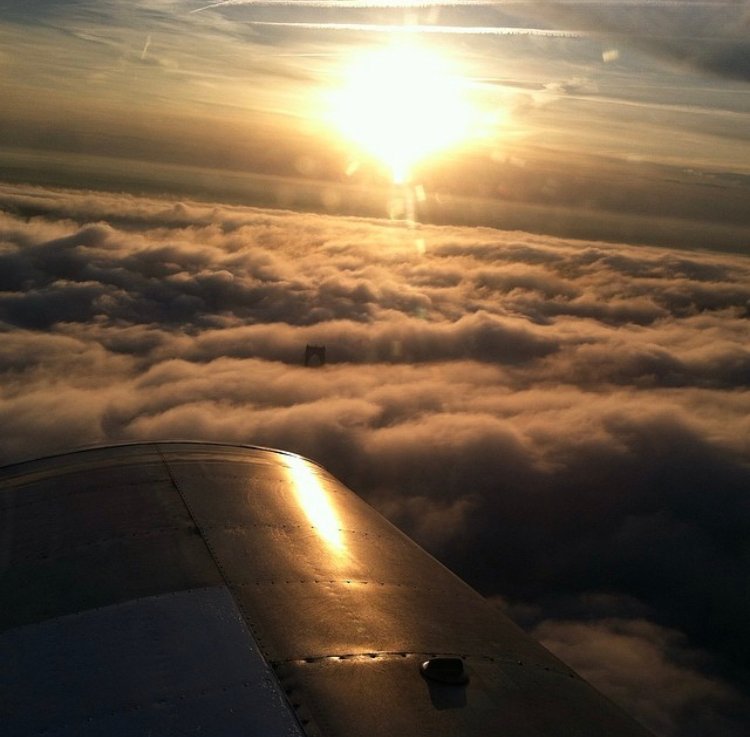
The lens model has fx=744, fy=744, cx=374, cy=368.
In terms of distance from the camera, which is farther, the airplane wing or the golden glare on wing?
the golden glare on wing

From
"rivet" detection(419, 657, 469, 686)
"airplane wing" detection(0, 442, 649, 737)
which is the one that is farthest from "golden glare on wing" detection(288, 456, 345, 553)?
"rivet" detection(419, 657, 469, 686)

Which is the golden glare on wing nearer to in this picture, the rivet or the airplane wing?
the airplane wing

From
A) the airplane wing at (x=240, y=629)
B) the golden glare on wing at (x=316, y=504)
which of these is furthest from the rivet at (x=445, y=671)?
the golden glare on wing at (x=316, y=504)

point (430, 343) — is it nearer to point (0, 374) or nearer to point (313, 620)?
point (0, 374)

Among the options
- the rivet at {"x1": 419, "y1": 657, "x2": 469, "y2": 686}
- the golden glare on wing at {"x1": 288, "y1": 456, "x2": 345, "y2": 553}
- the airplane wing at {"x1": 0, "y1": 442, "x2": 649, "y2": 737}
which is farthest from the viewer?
the golden glare on wing at {"x1": 288, "y1": 456, "x2": 345, "y2": 553}

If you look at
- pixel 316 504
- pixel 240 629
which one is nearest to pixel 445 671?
pixel 240 629

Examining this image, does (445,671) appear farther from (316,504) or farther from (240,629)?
(316,504)

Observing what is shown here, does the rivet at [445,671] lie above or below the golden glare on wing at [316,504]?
below

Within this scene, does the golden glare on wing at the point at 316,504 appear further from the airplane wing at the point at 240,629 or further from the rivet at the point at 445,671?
the rivet at the point at 445,671

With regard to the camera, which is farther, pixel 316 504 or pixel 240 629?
pixel 316 504
